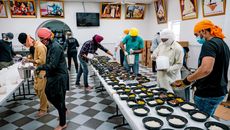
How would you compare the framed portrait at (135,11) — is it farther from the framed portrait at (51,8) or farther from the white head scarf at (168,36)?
the white head scarf at (168,36)

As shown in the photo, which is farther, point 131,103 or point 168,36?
point 168,36

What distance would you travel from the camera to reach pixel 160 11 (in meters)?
7.48

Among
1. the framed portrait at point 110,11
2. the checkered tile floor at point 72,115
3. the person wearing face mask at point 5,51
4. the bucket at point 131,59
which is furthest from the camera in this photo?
the framed portrait at point 110,11

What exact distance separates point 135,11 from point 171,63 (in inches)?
264

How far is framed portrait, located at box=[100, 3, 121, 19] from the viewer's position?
7.95 metres

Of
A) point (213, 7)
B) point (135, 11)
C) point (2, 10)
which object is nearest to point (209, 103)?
point (213, 7)

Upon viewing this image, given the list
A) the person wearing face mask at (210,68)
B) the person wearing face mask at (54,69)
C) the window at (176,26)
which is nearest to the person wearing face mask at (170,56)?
the person wearing face mask at (210,68)

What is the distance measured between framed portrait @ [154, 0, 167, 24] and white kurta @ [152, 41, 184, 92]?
5.34m

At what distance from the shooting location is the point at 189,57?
19.9ft

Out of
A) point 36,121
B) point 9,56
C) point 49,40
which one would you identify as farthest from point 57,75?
point 9,56

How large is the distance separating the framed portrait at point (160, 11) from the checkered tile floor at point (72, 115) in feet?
16.4

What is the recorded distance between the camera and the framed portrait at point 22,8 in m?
6.96

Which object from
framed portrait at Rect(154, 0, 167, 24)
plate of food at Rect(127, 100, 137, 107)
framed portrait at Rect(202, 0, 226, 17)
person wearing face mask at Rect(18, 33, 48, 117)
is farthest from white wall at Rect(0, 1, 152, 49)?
plate of food at Rect(127, 100, 137, 107)

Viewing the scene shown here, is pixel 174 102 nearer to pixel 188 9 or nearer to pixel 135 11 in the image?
pixel 188 9
